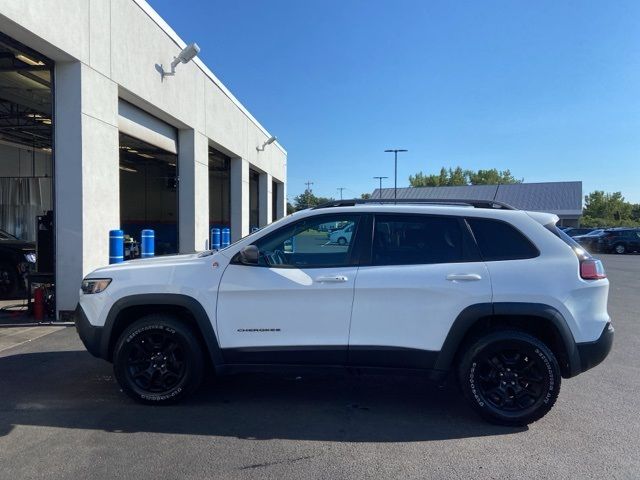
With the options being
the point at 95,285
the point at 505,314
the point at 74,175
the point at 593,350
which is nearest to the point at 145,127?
the point at 74,175

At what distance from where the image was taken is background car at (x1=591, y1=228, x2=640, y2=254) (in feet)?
104

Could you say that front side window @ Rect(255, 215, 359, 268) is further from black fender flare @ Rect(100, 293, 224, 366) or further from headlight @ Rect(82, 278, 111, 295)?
headlight @ Rect(82, 278, 111, 295)

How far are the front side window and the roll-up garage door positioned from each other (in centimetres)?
696

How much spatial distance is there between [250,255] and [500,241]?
85.8 inches

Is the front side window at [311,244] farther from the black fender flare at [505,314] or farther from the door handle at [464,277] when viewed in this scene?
the black fender flare at [505,314]

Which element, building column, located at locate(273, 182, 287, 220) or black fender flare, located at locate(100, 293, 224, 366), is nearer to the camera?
black fender flare, located at locate(100, 293, 224, 366)

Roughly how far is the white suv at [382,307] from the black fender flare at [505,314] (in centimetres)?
1

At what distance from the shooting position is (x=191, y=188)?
45.5 ft

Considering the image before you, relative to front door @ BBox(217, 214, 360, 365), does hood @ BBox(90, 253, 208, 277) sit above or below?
above

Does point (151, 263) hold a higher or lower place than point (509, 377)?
higher

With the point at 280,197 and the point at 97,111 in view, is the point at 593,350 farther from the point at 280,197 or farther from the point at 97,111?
the point at 280,197

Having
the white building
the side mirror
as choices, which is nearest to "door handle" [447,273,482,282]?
the side mirror

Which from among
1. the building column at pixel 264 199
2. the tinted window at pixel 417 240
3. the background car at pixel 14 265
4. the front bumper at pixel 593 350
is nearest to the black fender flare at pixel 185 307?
the tinted window at pixel 417 240

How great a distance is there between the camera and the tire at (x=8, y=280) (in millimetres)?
10914
